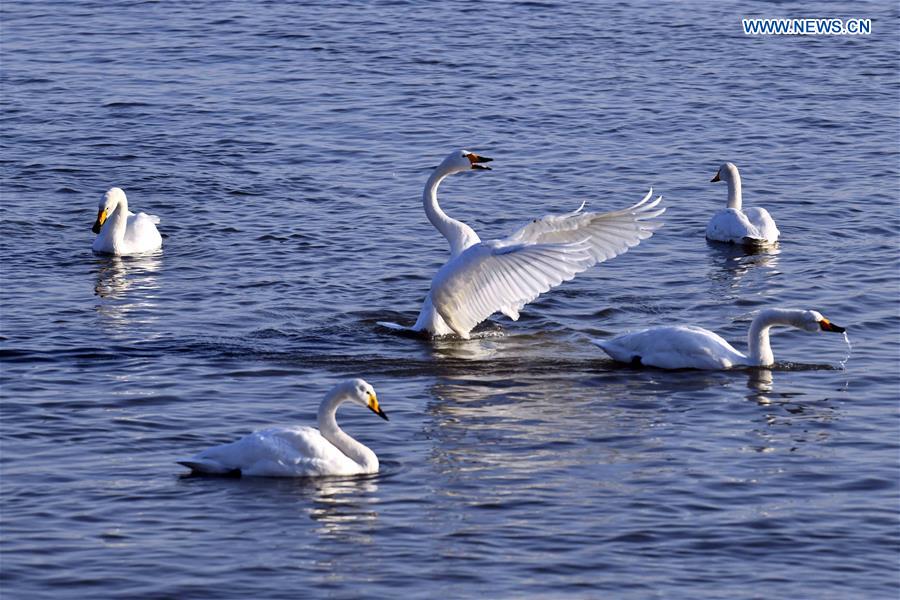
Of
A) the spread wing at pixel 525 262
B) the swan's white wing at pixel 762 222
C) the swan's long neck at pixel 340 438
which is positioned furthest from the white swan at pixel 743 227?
the swan's long neck at pixel 340 438

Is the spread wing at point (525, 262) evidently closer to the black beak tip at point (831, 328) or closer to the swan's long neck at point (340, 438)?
the black beak tip at point (831, 328)

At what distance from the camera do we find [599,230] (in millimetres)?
15305

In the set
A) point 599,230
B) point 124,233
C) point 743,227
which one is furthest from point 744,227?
point 124,233

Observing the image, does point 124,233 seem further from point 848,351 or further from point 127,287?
point 848,351

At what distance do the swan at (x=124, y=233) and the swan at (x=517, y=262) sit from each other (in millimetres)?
3867

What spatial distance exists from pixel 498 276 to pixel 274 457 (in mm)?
3978

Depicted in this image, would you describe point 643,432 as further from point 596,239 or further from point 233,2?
point 233,2

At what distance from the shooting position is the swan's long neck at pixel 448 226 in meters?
15.7

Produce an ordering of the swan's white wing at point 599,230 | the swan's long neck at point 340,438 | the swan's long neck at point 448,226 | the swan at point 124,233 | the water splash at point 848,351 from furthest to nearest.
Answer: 1. the swan at point 124,233
2. the swan's long neck at point 448,226
3. the swan's white wing at point 599,230
4. the water splash at point 848,351
5. the swan's long neck at point 340,438

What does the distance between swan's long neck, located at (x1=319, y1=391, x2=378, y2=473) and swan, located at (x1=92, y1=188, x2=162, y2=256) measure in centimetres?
671

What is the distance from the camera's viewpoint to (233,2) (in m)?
32.2

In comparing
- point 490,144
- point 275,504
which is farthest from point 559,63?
point 275,504

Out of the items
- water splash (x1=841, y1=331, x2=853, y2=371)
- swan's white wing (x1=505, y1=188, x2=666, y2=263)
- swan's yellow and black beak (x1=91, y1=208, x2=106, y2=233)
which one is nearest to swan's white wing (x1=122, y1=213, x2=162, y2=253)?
swan's yellow and black beak (x1=91, y1=208, x2=106, y2=233)

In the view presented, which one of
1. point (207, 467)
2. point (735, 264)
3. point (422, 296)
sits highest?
point (735, 264)
